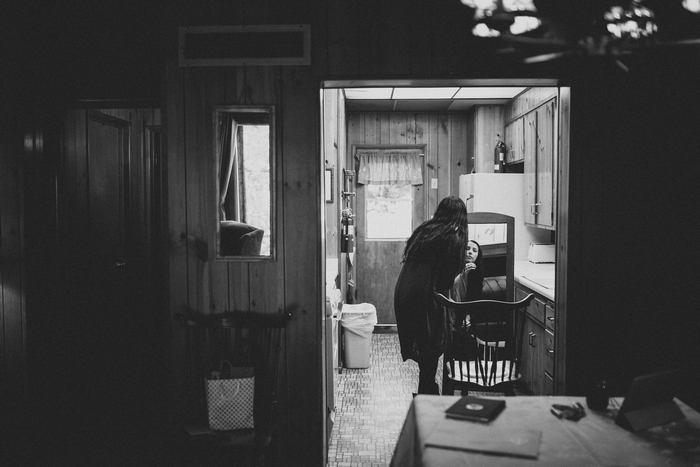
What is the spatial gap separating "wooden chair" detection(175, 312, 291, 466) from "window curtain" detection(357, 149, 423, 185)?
3.77 m

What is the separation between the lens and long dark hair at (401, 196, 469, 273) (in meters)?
3.36

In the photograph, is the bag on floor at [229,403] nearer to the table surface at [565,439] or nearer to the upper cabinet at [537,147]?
the table surface at [565,439]

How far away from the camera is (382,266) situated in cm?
632

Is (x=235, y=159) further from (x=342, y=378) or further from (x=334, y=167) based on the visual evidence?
(x=342, y=378)

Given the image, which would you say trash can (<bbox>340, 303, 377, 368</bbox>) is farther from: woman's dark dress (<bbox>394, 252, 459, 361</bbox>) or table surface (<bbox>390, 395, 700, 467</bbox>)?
table surface (<bbox>390, 395, 700, 467</bbox>)

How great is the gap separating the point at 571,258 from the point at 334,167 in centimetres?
234

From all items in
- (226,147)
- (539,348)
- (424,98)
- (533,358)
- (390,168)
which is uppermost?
(424,98)

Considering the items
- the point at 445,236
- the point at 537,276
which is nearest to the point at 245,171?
the point at 445,236

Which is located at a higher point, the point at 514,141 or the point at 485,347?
the point at 514,141

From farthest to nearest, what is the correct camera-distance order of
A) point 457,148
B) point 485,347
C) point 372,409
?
point 457,148 → point 372,409 → point 485,347

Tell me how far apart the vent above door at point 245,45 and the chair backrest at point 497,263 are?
6.55ft

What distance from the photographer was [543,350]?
3654 millimetres

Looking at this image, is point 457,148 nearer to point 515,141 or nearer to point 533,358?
point 515,141

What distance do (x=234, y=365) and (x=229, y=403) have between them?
0.27 m
